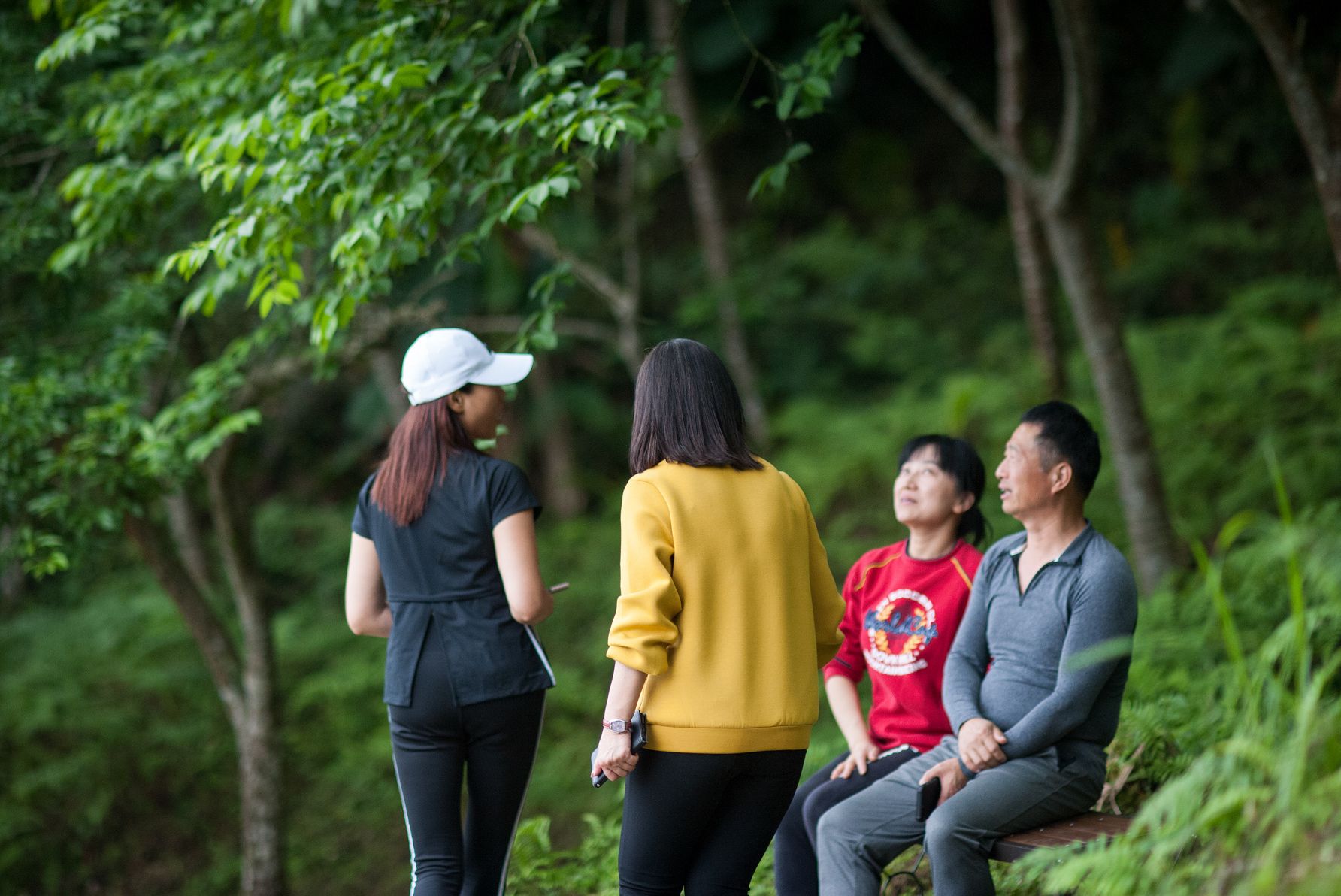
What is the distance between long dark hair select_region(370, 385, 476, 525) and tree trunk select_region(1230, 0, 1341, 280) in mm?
3138

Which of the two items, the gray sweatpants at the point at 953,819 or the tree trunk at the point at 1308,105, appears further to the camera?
the tree trunk at the point at 1308,105

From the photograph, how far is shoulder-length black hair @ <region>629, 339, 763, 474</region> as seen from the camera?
7.99 feet

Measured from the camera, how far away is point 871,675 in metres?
3.28

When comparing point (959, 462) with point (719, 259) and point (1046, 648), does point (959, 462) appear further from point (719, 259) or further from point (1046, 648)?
point (719, 259)

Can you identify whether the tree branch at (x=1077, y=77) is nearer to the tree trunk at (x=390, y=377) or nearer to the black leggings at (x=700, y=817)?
the black leggings at (x=700, y=817)

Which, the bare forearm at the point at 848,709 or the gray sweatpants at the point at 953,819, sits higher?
the bare forearm at the point at 848,709

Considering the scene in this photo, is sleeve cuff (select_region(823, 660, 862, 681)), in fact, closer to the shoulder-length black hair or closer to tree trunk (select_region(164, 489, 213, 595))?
the shoulder-length black hair

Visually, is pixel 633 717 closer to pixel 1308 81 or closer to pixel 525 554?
pixel 525 554

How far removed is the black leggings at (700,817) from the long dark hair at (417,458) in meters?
0.97

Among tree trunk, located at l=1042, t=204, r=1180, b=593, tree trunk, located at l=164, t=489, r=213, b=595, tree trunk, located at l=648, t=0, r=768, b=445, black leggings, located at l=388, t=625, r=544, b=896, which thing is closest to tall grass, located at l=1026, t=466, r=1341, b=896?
black leggings, located at l=388, t=625, r=544, b=896

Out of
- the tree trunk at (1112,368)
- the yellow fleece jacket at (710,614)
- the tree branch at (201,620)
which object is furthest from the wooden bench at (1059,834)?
the tree branch at (201,620)

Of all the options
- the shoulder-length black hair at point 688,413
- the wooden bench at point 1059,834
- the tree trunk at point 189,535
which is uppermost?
the tree trunk at point 189,535

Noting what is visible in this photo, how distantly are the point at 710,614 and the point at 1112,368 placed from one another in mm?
3791

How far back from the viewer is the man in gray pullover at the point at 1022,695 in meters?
2.75
